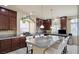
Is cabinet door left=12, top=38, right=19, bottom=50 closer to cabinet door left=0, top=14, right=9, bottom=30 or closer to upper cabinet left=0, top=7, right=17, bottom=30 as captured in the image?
upper cabinet left=0, top=7, right=17, bottom=30

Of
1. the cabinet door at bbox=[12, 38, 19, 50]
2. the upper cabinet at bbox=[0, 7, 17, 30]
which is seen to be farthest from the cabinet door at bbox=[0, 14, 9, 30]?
the cabinet door at bbox=[12, 38, 19, 50]

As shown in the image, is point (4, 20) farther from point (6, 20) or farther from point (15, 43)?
point (15, 43)

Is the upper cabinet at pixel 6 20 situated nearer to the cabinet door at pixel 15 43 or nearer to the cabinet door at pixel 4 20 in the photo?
the cabinet door at pixel 4 20

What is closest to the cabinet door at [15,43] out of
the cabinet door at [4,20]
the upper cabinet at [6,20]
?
the upper cabinet at [6,20]

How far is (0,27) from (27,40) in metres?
1.38

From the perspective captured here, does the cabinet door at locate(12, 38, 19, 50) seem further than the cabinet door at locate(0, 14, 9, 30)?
No

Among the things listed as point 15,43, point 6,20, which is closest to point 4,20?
point 6,20

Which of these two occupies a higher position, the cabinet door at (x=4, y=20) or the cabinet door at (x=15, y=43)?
the cabinet door at (x=4, y=20)

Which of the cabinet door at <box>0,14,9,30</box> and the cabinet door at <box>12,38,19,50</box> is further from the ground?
the cabinet door at <box>0,14,9,30</box>

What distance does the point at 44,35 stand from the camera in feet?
6.67

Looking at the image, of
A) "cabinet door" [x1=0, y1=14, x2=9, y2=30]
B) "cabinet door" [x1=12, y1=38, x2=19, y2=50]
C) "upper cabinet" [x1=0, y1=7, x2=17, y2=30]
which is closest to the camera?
"cabinet door" [x1=12, y1=38, x2=19, y2=50]
